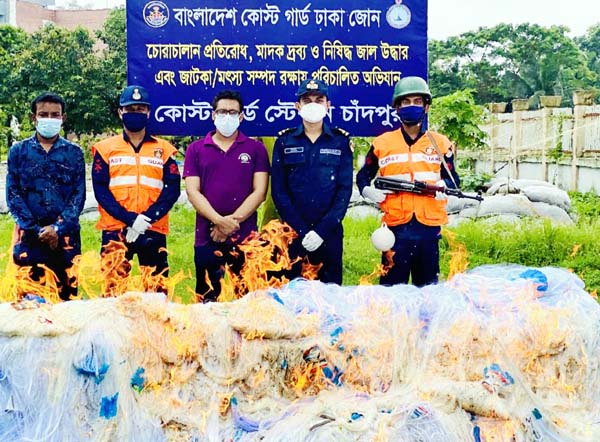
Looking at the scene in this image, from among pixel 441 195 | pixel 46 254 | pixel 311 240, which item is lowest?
pixel 46 254

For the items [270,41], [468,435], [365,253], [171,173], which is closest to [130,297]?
[468,435]

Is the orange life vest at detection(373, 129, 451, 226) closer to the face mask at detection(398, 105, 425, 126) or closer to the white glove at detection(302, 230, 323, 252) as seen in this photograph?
the face mask at detection(398, 105, 425, 126)

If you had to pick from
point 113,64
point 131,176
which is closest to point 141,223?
point 131,176

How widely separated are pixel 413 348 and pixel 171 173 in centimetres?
277

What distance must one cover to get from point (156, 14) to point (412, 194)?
316 cm

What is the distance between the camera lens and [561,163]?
656 inches

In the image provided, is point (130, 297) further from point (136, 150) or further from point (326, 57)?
point (326, 57)

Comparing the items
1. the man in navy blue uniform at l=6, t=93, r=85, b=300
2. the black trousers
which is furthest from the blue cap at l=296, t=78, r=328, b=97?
the man in navy blue uniform at l=6, t=93, r=85, b=300

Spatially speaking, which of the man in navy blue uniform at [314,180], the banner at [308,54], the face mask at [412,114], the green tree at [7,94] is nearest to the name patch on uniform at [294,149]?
the man in navy blue uniform at [314,180]

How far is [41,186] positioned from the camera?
5441 mm

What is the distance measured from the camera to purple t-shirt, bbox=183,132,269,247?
551 cm

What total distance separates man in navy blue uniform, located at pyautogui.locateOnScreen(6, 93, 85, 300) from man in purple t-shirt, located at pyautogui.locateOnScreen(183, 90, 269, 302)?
0.93m

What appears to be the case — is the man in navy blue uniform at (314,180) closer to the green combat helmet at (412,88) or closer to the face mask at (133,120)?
the green combat helmet at (412,88)

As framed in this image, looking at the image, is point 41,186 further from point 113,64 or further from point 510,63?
point 510,63
